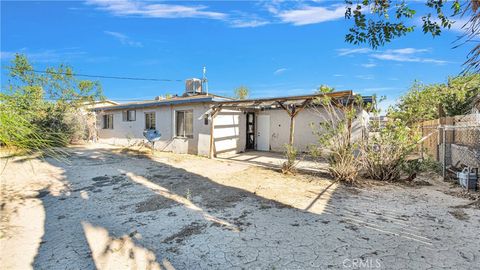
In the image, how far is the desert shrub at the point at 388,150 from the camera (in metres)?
6.66

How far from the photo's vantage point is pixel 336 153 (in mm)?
6969

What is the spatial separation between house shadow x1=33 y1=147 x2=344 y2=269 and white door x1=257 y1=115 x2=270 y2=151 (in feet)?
25.0

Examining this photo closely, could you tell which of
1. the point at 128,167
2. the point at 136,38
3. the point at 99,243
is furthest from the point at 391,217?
the point at 136,38

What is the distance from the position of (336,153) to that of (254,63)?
55.0 ft

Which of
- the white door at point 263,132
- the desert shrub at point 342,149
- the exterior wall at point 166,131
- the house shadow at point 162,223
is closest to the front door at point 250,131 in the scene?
the white door at point 263,132

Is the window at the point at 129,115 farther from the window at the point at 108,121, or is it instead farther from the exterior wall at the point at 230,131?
the exterior wall at the point at 230,131

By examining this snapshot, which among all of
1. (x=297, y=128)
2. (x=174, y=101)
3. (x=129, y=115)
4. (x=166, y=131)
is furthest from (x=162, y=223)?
(x=129, y=115)

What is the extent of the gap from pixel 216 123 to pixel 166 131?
3.09 metres

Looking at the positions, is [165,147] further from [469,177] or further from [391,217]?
[469,177]

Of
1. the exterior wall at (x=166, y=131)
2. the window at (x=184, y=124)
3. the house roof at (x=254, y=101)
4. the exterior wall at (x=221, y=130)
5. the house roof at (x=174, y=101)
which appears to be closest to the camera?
the house roof at (x=254, y=101)

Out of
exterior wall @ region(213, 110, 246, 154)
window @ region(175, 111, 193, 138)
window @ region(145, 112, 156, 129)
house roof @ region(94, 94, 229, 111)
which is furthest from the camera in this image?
window @ region(145, 112, 156, 129)

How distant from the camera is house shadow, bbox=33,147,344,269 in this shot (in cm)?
291

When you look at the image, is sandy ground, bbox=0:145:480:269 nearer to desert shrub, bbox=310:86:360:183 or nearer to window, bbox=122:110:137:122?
desert shrub, bbox=310:86:360:183

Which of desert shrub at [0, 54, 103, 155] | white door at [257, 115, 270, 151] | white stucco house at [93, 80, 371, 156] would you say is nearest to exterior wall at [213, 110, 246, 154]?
white stucco house at [93, 80, 371, 156]
